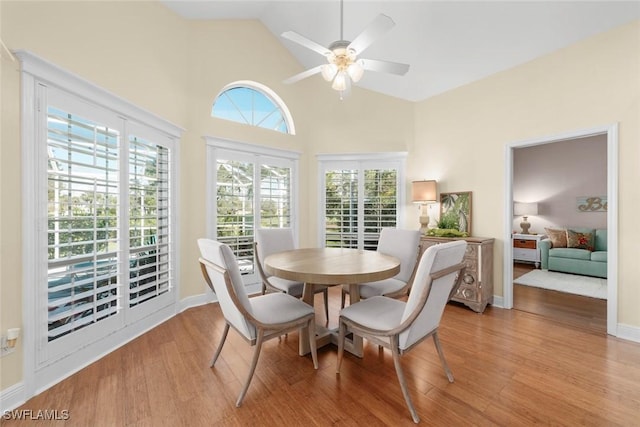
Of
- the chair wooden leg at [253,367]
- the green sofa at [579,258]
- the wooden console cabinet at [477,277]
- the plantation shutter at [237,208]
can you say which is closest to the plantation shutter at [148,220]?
the plantation shutter at [237,208]

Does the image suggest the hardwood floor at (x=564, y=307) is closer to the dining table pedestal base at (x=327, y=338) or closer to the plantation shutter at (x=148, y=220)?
the dining table pedestal base at (x=327, y=338)

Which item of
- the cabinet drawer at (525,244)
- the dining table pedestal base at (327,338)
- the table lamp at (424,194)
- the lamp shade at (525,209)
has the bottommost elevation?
the dining table pedestal base at (327,338)

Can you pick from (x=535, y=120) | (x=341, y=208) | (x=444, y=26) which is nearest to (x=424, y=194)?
(x=341, y=208)

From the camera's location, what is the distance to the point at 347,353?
2252mm

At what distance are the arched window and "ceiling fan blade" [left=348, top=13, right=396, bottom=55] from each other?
7.33ft

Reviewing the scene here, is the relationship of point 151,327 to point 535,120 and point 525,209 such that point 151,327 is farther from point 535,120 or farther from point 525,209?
point 525,209

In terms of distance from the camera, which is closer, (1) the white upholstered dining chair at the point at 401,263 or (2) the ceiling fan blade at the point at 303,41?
(2) the ceiling fan blade at the point at 303,41

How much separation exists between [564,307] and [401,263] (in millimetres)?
2377

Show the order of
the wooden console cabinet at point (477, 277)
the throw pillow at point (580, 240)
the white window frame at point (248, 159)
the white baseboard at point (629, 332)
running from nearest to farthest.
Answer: the white baseboard at point (629, 332) → the wooden console cabinet at point (477, 277) → the white window frame at point (248, 159) → the throw pillow at point (580, 240)

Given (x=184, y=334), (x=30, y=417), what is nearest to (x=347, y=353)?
(x=184, y=334)

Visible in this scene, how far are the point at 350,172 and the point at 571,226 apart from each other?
519 cm

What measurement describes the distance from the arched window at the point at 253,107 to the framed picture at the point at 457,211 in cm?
263

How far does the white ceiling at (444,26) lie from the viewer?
2.51 m

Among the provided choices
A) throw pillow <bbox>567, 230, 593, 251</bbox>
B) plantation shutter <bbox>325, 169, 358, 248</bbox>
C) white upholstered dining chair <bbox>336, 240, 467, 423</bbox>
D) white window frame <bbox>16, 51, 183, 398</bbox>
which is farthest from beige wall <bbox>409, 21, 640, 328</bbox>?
white window frame <bbox>16, 51, 183, 398</bbox>
